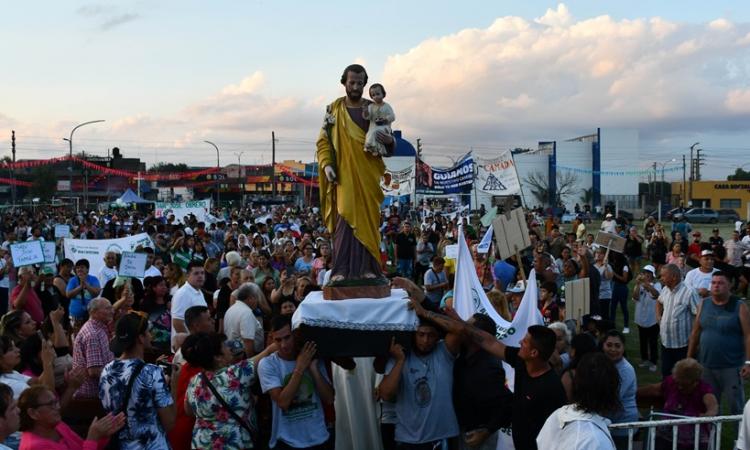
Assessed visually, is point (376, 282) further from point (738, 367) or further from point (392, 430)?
point (738, 367)

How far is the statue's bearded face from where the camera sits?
19.3ft

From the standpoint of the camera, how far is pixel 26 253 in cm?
1133

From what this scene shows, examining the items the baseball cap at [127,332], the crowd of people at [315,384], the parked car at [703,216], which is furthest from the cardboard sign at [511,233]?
the parked car at [703,216]

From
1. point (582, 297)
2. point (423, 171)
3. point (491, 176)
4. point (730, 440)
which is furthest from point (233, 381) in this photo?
point (423, 171)

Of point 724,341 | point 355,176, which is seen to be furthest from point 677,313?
point 355,176

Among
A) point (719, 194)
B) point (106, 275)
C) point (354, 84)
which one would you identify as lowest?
point (106, 275)

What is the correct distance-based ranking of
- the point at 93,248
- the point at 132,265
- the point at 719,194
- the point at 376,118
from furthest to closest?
the point at 719,194
the point at 93,248
the point at 132,265
the point at 376,118

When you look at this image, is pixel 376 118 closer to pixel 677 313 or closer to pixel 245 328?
pixel 245 328

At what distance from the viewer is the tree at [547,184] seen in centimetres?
6838

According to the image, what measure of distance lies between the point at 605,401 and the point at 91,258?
12.4m

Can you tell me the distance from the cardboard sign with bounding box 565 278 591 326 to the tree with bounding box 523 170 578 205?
6086cm

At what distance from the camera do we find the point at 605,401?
3.80 meters

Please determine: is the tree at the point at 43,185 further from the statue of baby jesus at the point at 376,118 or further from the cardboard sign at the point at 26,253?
the statue of baby jesus at the point at 376,118

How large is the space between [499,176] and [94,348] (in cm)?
1510
